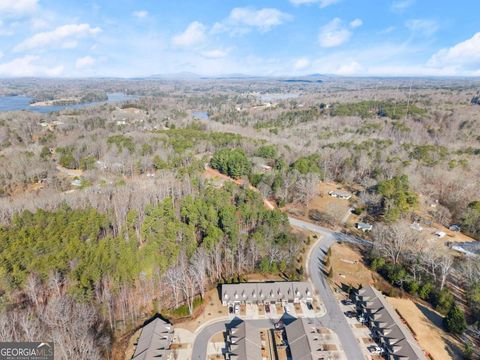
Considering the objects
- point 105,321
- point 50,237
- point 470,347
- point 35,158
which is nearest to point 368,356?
point 470,347

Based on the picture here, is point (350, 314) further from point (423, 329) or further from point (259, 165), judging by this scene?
point (259, 165)

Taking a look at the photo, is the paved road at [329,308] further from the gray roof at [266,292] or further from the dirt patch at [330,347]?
the gray roof at [266,292]

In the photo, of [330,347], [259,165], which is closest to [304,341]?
[330,347]

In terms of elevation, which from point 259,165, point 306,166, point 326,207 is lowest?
point 326,207

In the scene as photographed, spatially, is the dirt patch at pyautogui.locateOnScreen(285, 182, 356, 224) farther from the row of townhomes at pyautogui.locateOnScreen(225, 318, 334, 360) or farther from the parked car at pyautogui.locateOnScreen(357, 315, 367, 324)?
the row of townhomes at pyautogui.locateOnScreen(225, 318, 334, 360)

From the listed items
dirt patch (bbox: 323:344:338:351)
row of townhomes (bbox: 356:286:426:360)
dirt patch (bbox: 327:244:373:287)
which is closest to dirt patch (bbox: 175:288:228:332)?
dirt patch (bbox: 323:344:338:351)

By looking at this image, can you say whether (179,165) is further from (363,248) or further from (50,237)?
(363,248)

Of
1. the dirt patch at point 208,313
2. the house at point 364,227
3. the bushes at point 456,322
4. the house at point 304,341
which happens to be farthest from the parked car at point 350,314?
the house at point 364,227
